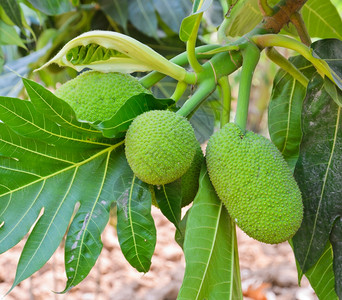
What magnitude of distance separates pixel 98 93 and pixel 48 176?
0.48ft

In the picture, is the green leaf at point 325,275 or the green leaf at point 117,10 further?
the green leaf at point 117,10

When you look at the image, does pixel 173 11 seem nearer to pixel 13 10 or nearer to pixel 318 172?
pixel 13 10

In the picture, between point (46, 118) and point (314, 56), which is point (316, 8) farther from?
point (46, 118)

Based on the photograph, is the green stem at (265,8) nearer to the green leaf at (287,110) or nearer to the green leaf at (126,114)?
the green leaf at (287,110)

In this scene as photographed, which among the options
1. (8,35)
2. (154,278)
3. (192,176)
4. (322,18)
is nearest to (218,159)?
(192,176)

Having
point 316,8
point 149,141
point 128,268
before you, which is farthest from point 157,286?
point 149,141

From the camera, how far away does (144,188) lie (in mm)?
690

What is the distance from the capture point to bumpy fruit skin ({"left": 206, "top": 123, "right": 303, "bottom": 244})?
65 centimetres

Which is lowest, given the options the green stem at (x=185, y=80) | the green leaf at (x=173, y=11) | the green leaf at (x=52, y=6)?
the green leaf at (x=173, y=11)

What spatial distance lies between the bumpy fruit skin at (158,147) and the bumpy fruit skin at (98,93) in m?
0.05

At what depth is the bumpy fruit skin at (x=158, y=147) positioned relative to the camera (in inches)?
24.4

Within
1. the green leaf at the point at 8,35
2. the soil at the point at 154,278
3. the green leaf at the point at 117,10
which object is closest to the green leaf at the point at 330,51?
the green leaf at the point at 117,10

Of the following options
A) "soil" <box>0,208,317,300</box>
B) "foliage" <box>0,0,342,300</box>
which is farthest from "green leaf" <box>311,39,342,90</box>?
"soil" <box>0,208,317,300</box>

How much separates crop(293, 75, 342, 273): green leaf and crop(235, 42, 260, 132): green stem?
0.35 ft
